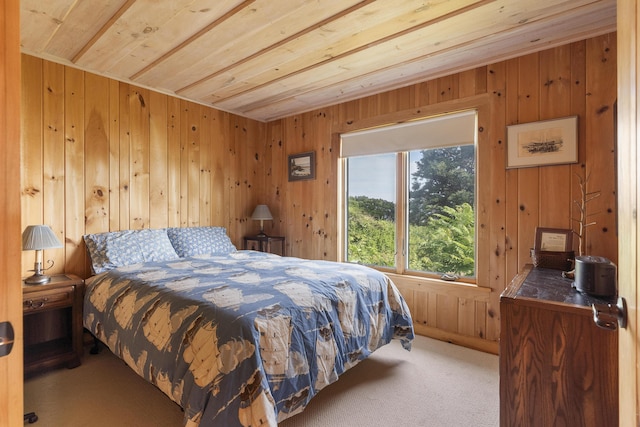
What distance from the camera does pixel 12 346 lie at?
597 millimetres

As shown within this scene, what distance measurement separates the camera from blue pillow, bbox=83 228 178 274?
2.59 metres

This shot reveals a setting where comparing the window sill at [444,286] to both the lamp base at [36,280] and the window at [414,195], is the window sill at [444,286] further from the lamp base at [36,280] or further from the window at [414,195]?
the lamp base at [36,280]

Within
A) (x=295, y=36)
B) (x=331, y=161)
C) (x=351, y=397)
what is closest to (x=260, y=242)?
(x=331, y=161)

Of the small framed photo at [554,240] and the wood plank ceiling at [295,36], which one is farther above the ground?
the wood plank ceiling at [295,36]

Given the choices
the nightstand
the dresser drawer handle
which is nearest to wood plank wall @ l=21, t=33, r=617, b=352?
the nightstand

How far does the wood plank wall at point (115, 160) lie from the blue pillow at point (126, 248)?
0.69ft

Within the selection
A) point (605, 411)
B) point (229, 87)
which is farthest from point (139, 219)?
point (605, 411)

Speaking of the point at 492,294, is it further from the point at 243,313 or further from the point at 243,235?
the point at 243,235

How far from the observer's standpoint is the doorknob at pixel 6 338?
0.58 meters

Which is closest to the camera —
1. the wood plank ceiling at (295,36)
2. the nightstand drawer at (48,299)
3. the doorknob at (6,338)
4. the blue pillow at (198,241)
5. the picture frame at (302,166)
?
the doorknob at (6,338)

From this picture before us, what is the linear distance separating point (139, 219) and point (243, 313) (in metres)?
2.21

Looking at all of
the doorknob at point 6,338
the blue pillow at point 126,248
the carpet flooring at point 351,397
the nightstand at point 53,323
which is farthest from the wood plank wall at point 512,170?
the doorknob at point 6,338

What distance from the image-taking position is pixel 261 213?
3.97 metres

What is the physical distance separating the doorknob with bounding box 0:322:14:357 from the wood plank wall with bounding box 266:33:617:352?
9.43ft
